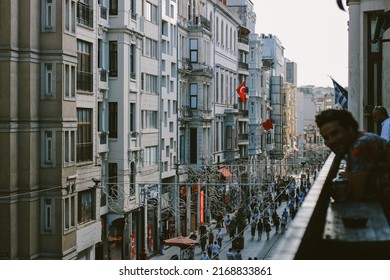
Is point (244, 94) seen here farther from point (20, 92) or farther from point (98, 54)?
point (20, 92)

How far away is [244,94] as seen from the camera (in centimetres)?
1638

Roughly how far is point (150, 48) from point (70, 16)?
4.41 meters

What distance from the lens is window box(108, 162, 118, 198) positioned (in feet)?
37.7

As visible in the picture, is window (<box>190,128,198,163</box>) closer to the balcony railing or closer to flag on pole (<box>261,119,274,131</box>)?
flag on pole (<box>261,119,274,131</box>)

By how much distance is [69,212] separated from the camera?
9.34 metres

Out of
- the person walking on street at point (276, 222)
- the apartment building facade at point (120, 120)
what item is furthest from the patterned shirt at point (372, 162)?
the person walking on street at point (276, 222)

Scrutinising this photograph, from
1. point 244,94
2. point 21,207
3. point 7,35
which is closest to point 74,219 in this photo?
point 21,207

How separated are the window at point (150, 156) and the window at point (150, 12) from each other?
2290mm

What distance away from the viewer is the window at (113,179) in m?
11.5

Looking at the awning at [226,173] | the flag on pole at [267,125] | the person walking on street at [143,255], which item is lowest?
the person walking on street at [143,255]

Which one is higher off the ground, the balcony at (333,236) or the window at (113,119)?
the window at (113,119)

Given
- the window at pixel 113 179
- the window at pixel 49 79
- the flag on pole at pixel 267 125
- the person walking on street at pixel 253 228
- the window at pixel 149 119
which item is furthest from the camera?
the flag on pole at pixel 267 125

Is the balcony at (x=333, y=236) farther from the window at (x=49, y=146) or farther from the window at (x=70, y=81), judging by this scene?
the window at (x=70, y=81)

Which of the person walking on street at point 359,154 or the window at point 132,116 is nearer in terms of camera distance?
the person walking on street at point 359,154
